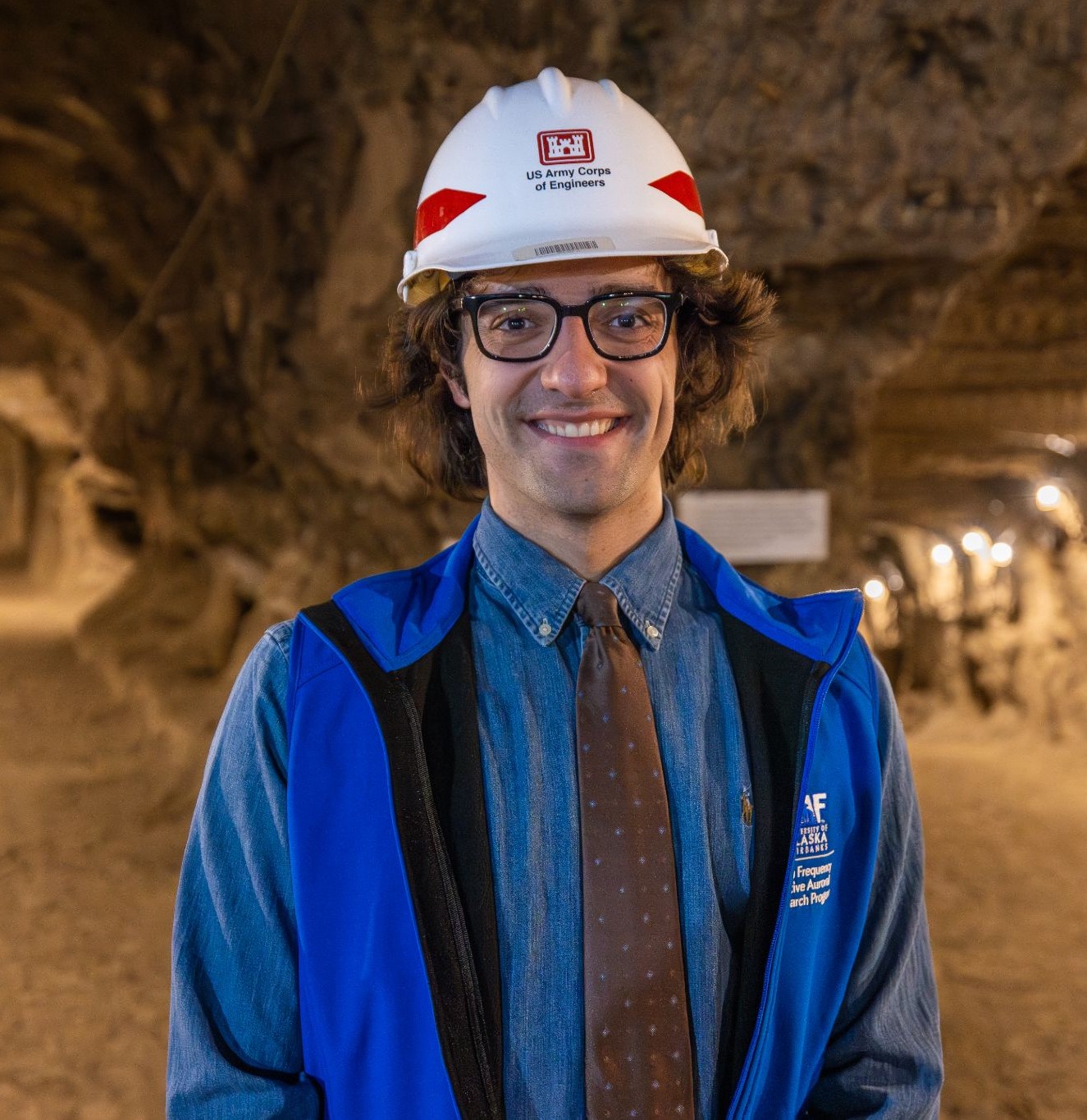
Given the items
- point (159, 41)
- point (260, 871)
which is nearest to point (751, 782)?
point (260, 871)

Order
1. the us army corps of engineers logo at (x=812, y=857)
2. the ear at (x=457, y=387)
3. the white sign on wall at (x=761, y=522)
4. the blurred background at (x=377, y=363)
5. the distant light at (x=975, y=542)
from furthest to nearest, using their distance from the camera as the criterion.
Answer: the distant light at (x=975, y=542)
the white sign on wall at (x=761, y=522)
the blurred background at (x=377, y=363)
the ear at (x=457, y=387)
the us army corps of engineers logo at (x=812, y=857)

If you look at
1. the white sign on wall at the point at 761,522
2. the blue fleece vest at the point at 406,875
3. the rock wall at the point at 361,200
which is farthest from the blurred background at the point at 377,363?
the blue fleece vest at the point at 406,875

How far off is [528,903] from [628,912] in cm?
11

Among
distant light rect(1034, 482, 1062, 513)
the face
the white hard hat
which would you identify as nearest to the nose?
the face

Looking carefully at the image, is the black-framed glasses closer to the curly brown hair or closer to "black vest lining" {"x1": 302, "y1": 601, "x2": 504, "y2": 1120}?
the curly brown hair

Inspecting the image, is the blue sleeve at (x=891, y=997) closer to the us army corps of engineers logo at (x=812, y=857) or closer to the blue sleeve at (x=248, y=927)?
the us army corps of engineers logo at (x=812, y=857)

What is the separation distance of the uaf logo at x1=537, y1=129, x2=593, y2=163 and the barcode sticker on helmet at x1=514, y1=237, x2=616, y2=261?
18 centimetres

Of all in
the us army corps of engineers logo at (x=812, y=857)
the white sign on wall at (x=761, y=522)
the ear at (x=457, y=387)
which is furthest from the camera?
the white sign on wall at (x=761, y=522)

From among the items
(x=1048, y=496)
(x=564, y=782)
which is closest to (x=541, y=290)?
(x=564, y=782)

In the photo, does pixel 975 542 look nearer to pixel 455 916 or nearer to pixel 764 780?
pixel 764 780

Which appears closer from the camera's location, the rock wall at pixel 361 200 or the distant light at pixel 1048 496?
the rock wall at pixel 361 200

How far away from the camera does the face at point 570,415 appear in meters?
1.27

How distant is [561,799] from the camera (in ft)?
4.00

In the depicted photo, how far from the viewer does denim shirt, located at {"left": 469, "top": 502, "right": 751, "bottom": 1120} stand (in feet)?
3.80
